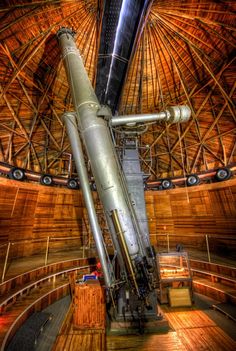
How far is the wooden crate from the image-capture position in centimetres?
432

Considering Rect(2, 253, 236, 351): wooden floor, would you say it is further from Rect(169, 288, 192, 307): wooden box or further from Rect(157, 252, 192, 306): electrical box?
Rect(157, 252, 192, 306): electrical box

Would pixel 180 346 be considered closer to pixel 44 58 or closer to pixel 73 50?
pixel 73 50

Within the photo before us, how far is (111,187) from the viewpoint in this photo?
278cm

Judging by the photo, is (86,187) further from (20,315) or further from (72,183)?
(72,183)

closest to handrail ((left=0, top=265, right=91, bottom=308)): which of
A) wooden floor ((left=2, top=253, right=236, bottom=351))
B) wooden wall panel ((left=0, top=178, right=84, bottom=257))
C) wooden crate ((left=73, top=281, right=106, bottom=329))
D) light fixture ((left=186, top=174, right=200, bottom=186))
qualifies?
wooden floor ((left=2, top=253, right=236, bottom=351))

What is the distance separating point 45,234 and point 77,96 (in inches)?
366

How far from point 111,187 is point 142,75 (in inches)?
339

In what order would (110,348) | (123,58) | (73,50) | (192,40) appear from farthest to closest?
(192,40) < (123,58) < (73,50) < (110,348)

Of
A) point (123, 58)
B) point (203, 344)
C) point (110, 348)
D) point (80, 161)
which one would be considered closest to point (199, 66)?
point (123, 58)

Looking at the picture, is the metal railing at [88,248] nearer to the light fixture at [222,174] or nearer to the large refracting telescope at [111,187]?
the light fixture at [222,174]

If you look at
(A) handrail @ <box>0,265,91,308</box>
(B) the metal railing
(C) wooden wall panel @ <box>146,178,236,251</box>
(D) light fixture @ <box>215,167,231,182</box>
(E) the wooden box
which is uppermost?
(D) light fixture @ <box>215,167,231,182</box>

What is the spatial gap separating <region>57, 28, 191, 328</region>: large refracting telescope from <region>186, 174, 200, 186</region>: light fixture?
26.5 feet

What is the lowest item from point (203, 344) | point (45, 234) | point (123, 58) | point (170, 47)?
point (203, 344)

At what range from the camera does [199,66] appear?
8.73m
